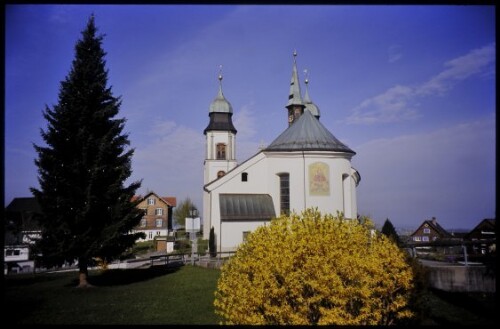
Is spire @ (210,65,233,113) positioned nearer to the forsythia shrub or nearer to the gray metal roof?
the gray metal roof

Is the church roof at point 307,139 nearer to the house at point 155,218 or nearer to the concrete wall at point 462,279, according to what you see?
the concrete wall at point 462,279

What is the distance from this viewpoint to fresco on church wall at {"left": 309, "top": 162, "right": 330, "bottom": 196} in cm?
2388

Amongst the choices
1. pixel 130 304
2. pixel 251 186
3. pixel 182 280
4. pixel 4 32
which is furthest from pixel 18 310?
pixel 251 186

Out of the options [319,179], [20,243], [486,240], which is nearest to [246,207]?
[319,179]

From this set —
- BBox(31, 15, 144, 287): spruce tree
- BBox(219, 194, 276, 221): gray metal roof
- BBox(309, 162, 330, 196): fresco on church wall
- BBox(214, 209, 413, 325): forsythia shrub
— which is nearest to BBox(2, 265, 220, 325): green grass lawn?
BBox(31, 15, 144, 287): spruce tree

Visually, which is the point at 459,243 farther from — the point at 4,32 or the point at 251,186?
the point at 251,186

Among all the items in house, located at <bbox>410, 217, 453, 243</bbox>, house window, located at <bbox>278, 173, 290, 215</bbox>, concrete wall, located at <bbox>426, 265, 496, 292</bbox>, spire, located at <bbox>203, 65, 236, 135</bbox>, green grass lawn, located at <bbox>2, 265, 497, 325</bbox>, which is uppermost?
spire, located at <bbox>203, 65, 236, 135</bbox>

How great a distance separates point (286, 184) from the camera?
25.2 meters

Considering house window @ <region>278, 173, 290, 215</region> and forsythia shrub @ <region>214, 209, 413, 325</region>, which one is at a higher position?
house window @ <region>278, 173, 290, 215</region>

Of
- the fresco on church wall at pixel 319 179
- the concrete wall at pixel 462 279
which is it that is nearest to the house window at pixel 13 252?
the fresco on church wall at pixel 319 179

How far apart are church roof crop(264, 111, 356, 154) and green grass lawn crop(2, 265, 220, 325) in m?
11.0

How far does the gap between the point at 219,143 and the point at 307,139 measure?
12.8 metres

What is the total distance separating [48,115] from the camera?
43.7ft
